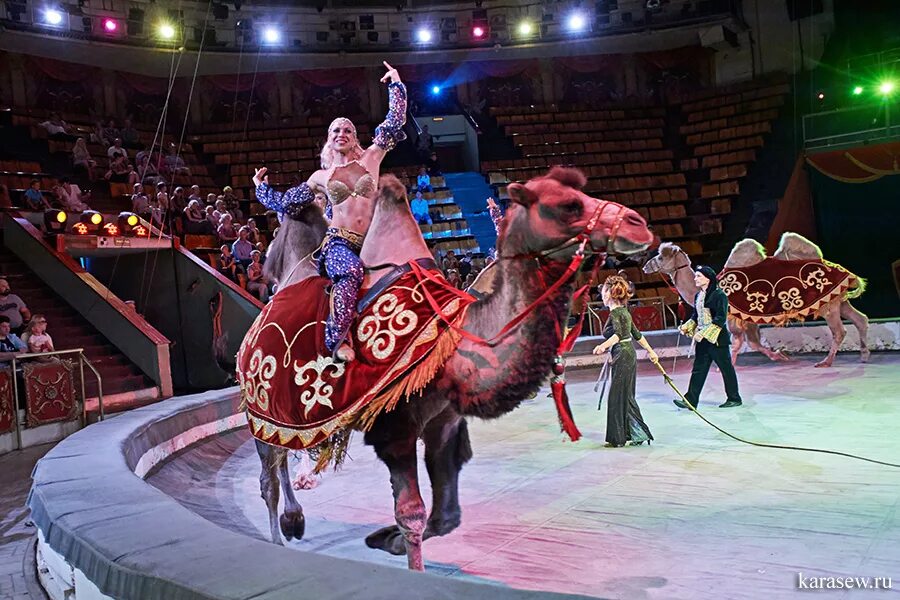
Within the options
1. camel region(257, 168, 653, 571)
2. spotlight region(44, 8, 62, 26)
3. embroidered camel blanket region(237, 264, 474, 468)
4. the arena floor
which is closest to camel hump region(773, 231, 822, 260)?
the arena floor

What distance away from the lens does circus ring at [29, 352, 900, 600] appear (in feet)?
8.65

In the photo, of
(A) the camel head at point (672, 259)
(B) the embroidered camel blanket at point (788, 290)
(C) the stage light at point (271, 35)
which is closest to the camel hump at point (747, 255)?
(B) the embroidered camel blanket at point (788, 290)

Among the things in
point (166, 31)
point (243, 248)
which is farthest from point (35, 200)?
point (166, 31)

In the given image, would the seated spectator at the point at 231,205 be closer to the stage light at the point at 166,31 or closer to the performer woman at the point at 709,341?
the stage light at the point at 166,31

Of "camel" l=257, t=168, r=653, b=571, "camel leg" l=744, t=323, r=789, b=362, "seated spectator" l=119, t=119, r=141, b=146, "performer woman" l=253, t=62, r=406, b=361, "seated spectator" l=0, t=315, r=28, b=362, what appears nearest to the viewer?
"camel" l=257, t=168, r=653, b=571

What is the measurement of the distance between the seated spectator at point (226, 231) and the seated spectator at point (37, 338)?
4.91 m

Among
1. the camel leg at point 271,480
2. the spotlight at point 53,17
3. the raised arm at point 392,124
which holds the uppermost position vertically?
the spotlight at point 53,17

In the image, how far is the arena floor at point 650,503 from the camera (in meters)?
3.59

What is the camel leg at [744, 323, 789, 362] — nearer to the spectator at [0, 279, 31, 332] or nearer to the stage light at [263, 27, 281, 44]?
the spectator at [0, 279, 31, 332]

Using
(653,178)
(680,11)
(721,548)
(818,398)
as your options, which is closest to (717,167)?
(653,178)

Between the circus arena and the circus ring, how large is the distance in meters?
0.03

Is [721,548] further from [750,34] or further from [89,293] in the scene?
[750,34]

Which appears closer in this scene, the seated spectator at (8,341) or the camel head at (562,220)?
the camel head at (562,220)

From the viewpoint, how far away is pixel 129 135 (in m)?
20.8
